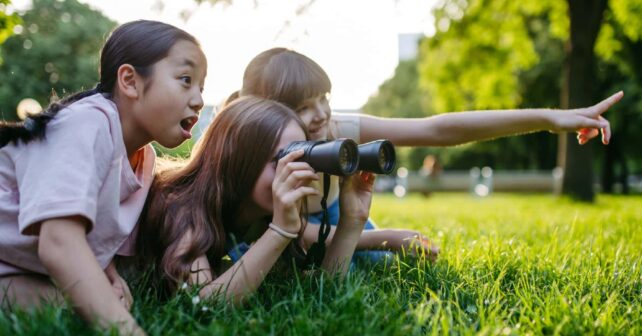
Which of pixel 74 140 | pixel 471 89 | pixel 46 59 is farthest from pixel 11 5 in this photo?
pixel 46 59

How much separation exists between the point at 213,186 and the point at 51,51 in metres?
20.9

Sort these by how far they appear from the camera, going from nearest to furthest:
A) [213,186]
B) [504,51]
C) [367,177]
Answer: [213,186], [367,177], [504,51]

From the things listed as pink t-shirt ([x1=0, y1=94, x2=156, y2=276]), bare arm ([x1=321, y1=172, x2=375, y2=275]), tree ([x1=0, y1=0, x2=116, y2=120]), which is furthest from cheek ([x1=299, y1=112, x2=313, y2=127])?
tree ([x1=0, y1=0, x2=116, y2=120])

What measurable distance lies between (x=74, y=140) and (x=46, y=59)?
21184 millimetres

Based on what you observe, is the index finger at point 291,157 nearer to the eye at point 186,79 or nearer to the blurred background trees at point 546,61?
the eye at point 186,79

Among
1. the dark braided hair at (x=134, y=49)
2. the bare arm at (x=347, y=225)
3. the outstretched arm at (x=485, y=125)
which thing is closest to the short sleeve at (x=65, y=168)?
the dark braided hair at (x=134, y=49)

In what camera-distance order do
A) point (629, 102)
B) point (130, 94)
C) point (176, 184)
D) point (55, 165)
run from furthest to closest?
1. point (629, 102)
2. point (176, 184)
3. point (130, 94)
4. point (55, 165)

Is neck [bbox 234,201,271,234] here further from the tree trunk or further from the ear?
the tree trunk

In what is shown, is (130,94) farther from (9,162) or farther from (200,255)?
(200,255)

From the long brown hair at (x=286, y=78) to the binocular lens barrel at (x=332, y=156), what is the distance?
30.0 inches

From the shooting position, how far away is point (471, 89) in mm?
14664

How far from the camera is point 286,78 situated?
111 inches

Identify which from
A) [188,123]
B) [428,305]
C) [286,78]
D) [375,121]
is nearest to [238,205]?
[188,123]

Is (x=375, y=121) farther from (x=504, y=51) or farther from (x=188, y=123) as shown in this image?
(x=504, y=51)
